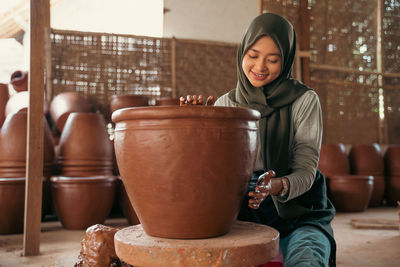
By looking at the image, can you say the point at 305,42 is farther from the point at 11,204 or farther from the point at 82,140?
the point at 11,204

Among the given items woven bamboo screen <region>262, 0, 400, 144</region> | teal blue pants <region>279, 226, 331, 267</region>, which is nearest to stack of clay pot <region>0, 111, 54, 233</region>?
teal blue pants <region>279, 226, 331, 267</region>

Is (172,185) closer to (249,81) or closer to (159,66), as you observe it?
(249,81)

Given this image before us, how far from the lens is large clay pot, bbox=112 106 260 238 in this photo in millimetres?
902

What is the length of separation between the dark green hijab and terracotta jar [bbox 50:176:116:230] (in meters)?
2.11

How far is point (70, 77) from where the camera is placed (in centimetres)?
430

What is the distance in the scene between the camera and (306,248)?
4.02ft

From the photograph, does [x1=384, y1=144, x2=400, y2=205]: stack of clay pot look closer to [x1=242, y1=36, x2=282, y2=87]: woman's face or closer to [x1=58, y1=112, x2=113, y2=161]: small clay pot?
[x1=58, y1=112, x2=113, y2=161]: small clay pot

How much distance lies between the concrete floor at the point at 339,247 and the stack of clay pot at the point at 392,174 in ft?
5.29

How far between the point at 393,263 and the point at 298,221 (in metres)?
1.29

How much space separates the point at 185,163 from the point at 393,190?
477cm

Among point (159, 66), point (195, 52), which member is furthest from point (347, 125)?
point (159, 66)

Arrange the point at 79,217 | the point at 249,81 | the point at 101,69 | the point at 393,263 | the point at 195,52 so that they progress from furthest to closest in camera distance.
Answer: the point at 195,52
the point at 101,69
the point at 79,217
the point at 393,263
the point at 249,81

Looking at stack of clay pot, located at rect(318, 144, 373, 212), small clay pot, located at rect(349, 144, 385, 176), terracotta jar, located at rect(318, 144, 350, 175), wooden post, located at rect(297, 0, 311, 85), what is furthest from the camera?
wooden post, located at rect(297, 0, 311, 85)

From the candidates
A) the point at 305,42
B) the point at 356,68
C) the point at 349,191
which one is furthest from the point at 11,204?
the point at 356,68
